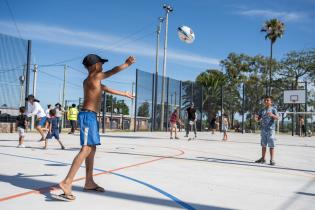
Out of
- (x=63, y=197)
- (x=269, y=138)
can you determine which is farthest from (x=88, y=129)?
(x=269, y=138)

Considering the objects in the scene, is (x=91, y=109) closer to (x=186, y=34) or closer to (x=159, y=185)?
(x=159, y=185)

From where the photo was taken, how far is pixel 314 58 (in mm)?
51219

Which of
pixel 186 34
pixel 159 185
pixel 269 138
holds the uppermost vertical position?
pixel 186 34

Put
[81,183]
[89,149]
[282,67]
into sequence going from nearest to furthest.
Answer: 1. [89,149]
2. [81,183]
3. [282,67]

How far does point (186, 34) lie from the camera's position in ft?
54.5

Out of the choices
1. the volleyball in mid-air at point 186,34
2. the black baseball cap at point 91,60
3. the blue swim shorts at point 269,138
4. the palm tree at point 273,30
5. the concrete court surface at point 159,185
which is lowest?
the concrete court surface at point 159,185

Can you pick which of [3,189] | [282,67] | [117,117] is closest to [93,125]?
[3,189]

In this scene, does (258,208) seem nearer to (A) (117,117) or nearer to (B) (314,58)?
(A) (117,117)

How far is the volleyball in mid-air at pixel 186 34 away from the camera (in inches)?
653

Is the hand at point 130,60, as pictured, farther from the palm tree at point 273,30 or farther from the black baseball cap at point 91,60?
the palm tree at point 273,30

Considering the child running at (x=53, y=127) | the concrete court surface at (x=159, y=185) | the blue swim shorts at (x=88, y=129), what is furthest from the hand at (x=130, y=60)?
the child running at (x=53, y=127)

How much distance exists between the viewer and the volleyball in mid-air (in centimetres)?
1659

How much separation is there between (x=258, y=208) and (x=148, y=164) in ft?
12.6

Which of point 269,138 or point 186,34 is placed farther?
point 186,34
